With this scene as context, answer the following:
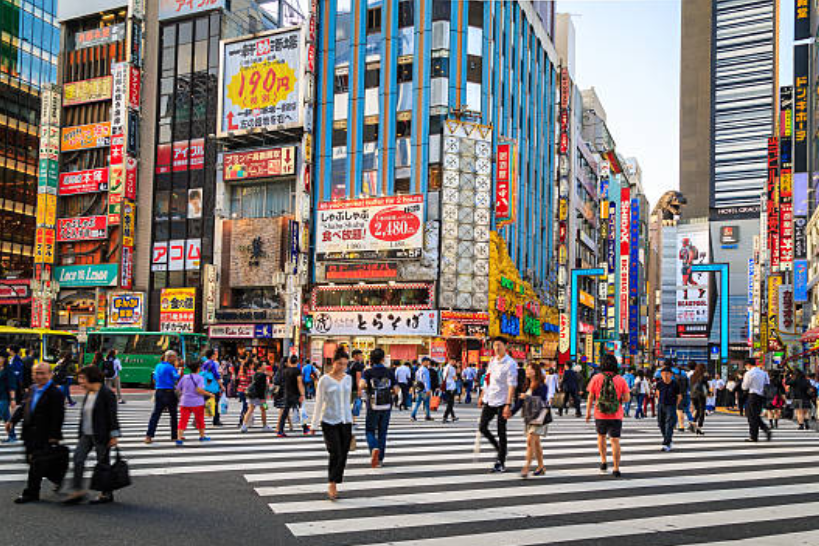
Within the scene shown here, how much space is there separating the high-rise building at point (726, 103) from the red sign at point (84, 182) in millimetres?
127541

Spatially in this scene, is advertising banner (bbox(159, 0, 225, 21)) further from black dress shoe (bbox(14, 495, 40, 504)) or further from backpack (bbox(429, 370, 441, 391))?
black dress shoe (bbox(14, 495, 40, 504))

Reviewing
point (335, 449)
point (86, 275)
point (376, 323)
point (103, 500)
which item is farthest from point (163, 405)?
point (86, 275)

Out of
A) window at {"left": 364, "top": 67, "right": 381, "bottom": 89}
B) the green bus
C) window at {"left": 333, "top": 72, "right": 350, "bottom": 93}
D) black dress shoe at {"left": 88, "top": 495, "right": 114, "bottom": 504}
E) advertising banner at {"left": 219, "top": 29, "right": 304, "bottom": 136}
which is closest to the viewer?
black dress shoe at {"left": 88, "top": 495, "right": 114, "bottom": 504}

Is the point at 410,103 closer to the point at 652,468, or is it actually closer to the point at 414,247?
the point at 414,247

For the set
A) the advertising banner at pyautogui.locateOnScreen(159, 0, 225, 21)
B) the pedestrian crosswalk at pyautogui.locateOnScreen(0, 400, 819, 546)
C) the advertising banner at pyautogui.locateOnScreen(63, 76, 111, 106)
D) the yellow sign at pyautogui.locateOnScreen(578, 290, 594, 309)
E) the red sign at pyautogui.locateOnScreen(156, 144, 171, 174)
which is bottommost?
the pedestrian crosswalk at pyautogui.locateOnScreen(0, 400, 819, 546)

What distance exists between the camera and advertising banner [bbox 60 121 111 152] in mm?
57469

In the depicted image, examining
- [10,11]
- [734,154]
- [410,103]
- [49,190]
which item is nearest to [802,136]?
[410,103]

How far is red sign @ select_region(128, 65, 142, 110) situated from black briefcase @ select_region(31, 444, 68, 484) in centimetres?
5243

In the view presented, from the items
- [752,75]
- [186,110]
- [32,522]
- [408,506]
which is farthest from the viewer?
[752,75]

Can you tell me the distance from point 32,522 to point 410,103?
143ft

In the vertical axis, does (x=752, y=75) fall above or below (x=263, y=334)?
above

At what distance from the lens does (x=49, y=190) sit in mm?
57781

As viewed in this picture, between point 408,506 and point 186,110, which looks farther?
point 186,110

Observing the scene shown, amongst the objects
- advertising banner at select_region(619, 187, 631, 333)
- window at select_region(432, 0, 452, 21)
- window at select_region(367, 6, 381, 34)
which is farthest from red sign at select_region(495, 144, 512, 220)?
advertising banner at select_region(619, 187, 631, 333)
